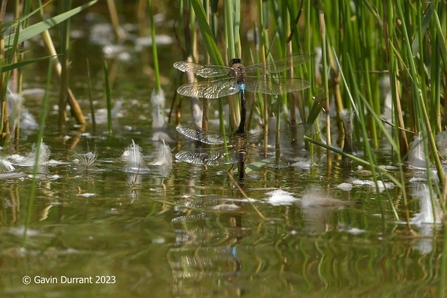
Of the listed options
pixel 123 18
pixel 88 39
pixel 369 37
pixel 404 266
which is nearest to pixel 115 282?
pixel 404 266

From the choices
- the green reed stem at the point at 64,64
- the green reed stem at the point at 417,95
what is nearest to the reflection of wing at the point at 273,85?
the green reed stem at the point at 417,95

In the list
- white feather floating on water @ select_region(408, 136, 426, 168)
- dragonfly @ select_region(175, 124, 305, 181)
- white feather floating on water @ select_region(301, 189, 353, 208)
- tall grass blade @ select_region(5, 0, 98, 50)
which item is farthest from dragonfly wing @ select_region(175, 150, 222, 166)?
white feather floating on water @ select_region(408, 136, 426, 168)

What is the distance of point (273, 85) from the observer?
2.75 m

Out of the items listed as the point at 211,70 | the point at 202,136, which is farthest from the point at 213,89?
the point at 202,136

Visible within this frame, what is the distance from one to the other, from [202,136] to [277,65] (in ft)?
1.23

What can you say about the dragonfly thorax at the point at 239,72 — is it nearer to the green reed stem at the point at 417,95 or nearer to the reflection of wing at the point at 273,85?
the reflection of wing at the point at 273,85

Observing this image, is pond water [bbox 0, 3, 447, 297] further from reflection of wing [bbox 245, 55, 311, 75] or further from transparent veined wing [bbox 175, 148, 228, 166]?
reflection of wing [bbox 245, 55, 311, 75]

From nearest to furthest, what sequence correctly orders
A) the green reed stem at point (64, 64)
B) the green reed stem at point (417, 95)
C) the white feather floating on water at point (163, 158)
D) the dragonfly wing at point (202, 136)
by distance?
the green reed stem at point (417, 95) → the dragonfly wing at point (202, 136) → the white feather floating on water at point (163, 158) → the green reed stem at point (64, 64)

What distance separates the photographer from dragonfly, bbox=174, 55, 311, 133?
2.68 m

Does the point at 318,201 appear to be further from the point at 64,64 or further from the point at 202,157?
the point at 64,64

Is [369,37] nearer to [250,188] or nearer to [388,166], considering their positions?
[388,166]

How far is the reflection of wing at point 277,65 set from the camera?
276 centimetres

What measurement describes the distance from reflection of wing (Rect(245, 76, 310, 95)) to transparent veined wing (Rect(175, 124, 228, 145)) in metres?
0.21

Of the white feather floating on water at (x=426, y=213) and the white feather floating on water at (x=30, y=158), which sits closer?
the white feather floating on water at (x=426, y=213)
